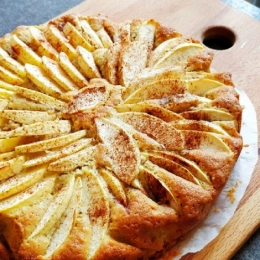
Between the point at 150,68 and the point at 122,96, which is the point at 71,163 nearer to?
the point at 122,96

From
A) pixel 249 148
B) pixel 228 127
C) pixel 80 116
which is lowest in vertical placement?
pixel 249 148

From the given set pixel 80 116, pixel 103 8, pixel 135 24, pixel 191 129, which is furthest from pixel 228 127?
pixel 103 8

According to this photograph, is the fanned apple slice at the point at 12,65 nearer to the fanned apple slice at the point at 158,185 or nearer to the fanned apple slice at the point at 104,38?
the fanned apple slice at the point at 104,38

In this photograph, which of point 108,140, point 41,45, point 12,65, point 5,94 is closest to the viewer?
point 108,140

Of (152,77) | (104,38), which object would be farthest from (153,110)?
(104,38)

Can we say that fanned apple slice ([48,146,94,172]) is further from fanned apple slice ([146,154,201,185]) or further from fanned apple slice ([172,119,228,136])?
fanned apple slice ([172,119,228,136])

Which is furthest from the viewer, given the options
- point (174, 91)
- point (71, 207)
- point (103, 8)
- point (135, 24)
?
point (103, 8)

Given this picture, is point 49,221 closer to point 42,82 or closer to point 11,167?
point 11,167
